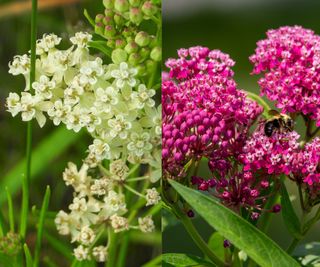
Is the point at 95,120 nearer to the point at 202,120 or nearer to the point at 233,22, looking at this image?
the point at 202,120

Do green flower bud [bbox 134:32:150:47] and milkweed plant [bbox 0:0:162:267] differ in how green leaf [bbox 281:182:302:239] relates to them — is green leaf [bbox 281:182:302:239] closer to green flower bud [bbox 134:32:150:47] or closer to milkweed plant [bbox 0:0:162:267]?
milkweed plant [bbox 0:0:162:267]

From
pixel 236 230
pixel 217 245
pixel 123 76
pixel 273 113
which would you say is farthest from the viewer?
pixel 217 245

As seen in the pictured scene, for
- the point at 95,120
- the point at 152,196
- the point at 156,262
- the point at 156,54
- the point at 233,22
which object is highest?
the point at 233,22

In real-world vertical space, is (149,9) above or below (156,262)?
above

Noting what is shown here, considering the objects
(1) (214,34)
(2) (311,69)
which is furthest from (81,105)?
(1) (214,34)

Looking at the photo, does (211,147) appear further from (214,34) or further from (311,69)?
(214,34)

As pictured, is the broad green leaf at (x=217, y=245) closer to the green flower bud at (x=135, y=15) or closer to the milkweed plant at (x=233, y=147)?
the milkweed plant at (x=233, y=147)

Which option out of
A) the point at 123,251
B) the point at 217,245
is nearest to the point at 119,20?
the point at 123,251
